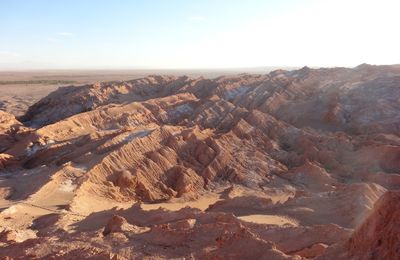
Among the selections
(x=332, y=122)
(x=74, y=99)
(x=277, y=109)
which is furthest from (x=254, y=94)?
(x=74, y=99)

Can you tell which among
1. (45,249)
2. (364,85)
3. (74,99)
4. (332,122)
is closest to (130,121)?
(74,99)

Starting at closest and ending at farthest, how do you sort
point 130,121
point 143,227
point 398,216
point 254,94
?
point 398,216, point 143,227, point 130,121, point 254,94

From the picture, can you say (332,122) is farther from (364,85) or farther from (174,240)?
(174,240)

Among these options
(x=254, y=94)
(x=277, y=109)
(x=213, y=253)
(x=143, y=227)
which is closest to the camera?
(x=213, y=253)

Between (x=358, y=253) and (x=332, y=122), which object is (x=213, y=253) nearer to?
(x=358, y=253)

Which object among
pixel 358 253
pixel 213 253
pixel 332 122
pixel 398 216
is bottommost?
pixel 332 122

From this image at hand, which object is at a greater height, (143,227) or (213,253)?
(213,253)

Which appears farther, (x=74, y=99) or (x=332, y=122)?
(x=74, y=99)
